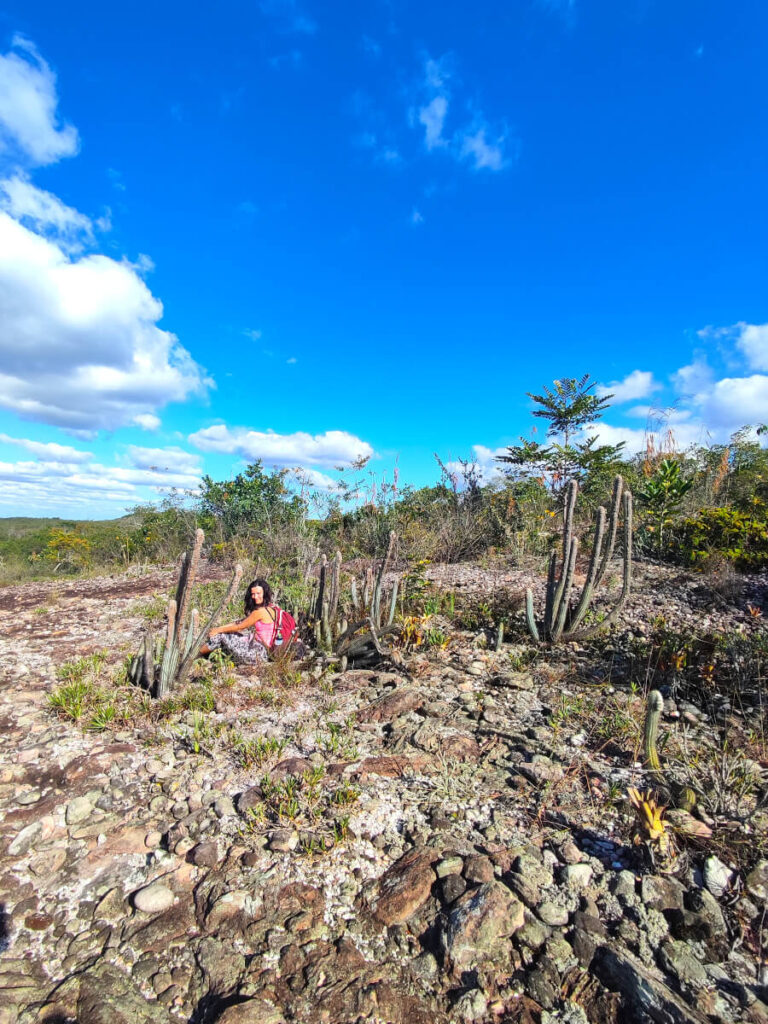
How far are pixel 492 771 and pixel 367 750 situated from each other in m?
0.73

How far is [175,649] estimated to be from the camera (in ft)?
11.9

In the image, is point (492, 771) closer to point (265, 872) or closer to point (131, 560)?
point (265, 872)

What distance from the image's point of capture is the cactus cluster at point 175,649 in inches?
142

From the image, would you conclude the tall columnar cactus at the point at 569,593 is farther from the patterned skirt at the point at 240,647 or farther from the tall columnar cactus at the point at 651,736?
the patterned skirt at the point at 240,647

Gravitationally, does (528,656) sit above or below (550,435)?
below

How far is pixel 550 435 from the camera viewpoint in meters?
10.7

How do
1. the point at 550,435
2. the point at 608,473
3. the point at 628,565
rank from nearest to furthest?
the point at 628,565 → the point at 608,473 → the point at 550,435

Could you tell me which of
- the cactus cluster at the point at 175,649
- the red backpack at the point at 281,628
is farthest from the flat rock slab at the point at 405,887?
the red backpack at the point at 281,628

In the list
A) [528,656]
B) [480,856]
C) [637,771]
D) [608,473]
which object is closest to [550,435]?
[608,473]

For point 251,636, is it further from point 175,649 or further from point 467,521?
point 467,521

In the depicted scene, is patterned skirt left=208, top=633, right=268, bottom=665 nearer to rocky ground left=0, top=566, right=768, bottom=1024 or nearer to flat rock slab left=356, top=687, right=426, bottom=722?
rocky ground left=0, top=566, right=768, bottom=1024

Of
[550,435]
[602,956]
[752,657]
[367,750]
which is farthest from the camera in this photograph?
[550,435]

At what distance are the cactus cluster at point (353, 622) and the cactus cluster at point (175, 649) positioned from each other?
3.73 feet

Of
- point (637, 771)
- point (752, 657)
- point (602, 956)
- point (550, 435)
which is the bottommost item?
point (602, 956)
